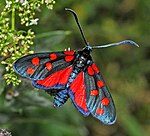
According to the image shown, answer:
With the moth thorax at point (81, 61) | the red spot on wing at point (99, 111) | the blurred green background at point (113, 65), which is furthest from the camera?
the blurred green background at point (113, 65)

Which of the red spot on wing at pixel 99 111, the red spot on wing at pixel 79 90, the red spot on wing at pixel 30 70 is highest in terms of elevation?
the red spot on wing at pixel 30 70

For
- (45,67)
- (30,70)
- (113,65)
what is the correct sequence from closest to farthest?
(30,70)
(45,67)
(113,65)

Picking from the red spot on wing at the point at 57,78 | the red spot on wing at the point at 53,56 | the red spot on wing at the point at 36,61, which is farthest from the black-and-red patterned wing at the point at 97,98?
the red spot on wing at the point at 36,61

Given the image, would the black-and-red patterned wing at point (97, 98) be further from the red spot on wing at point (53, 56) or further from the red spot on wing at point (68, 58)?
the red spot on wing at point (53, 56)

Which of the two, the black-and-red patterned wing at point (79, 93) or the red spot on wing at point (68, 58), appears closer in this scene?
the black-and-red patterned wing at point (79, 93)

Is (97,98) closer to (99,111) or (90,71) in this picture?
(99,111)

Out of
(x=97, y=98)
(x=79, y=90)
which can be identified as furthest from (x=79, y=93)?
(x=97, y=98)

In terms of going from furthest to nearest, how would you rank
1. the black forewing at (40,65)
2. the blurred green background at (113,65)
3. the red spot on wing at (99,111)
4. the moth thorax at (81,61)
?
the blurred green background at (113,65), the moth thorax at (81,61), the red spot on wing at (99,111), the black forewing at (40,65)
